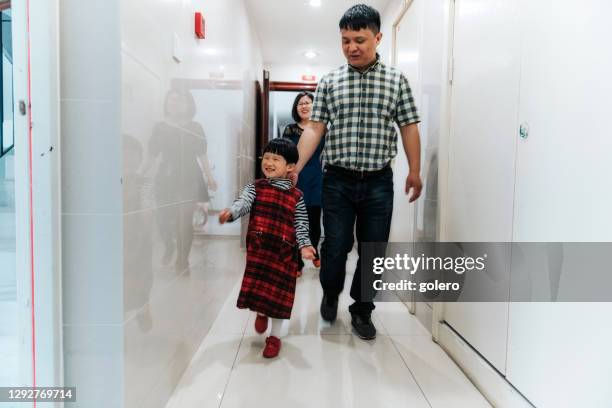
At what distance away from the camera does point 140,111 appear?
1.00 meters

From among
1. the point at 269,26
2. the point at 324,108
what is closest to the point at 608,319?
the point at 324,108

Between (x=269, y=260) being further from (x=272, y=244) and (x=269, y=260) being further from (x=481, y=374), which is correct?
(x=481, y=374)

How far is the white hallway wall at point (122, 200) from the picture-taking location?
2.91 feet

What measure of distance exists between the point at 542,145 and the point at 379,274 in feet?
3.62

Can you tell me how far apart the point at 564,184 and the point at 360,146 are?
90 cm

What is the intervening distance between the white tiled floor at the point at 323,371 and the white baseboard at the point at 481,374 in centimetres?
3

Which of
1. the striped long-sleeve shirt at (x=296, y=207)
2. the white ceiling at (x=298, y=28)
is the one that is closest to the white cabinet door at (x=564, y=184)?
the striped long-sleeve shirt at (x=296, y=207)

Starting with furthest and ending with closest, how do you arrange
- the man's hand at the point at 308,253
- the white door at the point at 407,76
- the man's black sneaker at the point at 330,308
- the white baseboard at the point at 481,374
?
the white door at the point at 407,76
the man's black sneaker at the point at 330,308
the man's hand at the point at 308,253
the white baseboard at the point at 481,374

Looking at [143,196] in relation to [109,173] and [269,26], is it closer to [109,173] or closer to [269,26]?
[109,173]

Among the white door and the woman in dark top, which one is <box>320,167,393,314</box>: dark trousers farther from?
the woman in dark top

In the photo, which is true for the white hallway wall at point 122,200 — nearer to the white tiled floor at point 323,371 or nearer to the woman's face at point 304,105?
the white tiled floor at point 323,371

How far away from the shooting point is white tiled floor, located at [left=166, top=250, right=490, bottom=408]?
1268 mm

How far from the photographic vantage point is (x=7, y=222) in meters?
1.05

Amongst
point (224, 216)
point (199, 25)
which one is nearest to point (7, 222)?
point (224, 216)
